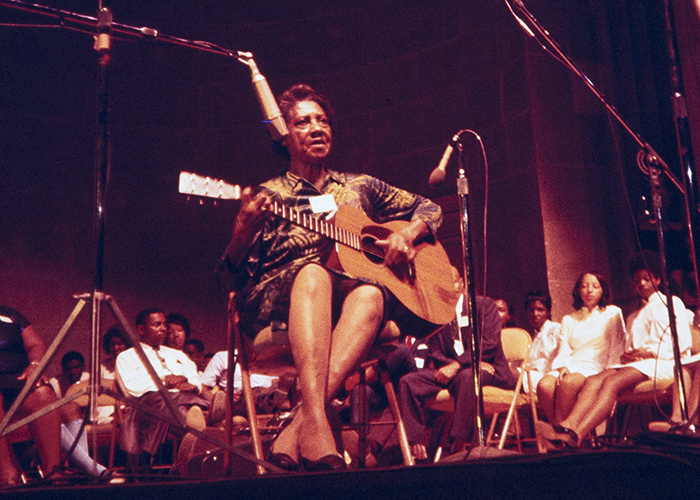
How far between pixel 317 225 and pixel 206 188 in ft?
1.34

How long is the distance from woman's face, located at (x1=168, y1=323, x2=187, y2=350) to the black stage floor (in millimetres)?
5190

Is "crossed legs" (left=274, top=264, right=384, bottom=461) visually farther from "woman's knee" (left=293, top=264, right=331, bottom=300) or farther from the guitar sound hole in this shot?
the guitar sound hole

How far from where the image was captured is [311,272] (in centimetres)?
258

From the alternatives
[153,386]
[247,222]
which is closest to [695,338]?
[247,222]

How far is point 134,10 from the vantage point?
25.6 ft

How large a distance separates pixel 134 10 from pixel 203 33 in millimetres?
694

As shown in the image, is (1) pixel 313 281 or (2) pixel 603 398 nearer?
(1) pixel 313 281

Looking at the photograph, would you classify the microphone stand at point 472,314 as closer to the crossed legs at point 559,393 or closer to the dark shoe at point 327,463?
the dark shoe at point 327,463

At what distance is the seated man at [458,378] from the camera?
4.80 meters

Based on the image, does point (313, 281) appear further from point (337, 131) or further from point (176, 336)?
point (337, 131)

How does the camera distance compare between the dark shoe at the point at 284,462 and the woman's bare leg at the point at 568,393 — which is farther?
the woman's bare leg at the point at 568,393

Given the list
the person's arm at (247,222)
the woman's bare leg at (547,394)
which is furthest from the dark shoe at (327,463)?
the woman's bare leg at (547,394)

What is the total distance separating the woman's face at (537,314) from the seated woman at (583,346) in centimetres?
53

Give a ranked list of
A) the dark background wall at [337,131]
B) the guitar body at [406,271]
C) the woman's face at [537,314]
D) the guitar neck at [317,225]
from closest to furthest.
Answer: the guitar neck at [317,225] < the guitar body at [406,271] < the woman's face at [537,314] < the dark background wall at [337,131]
